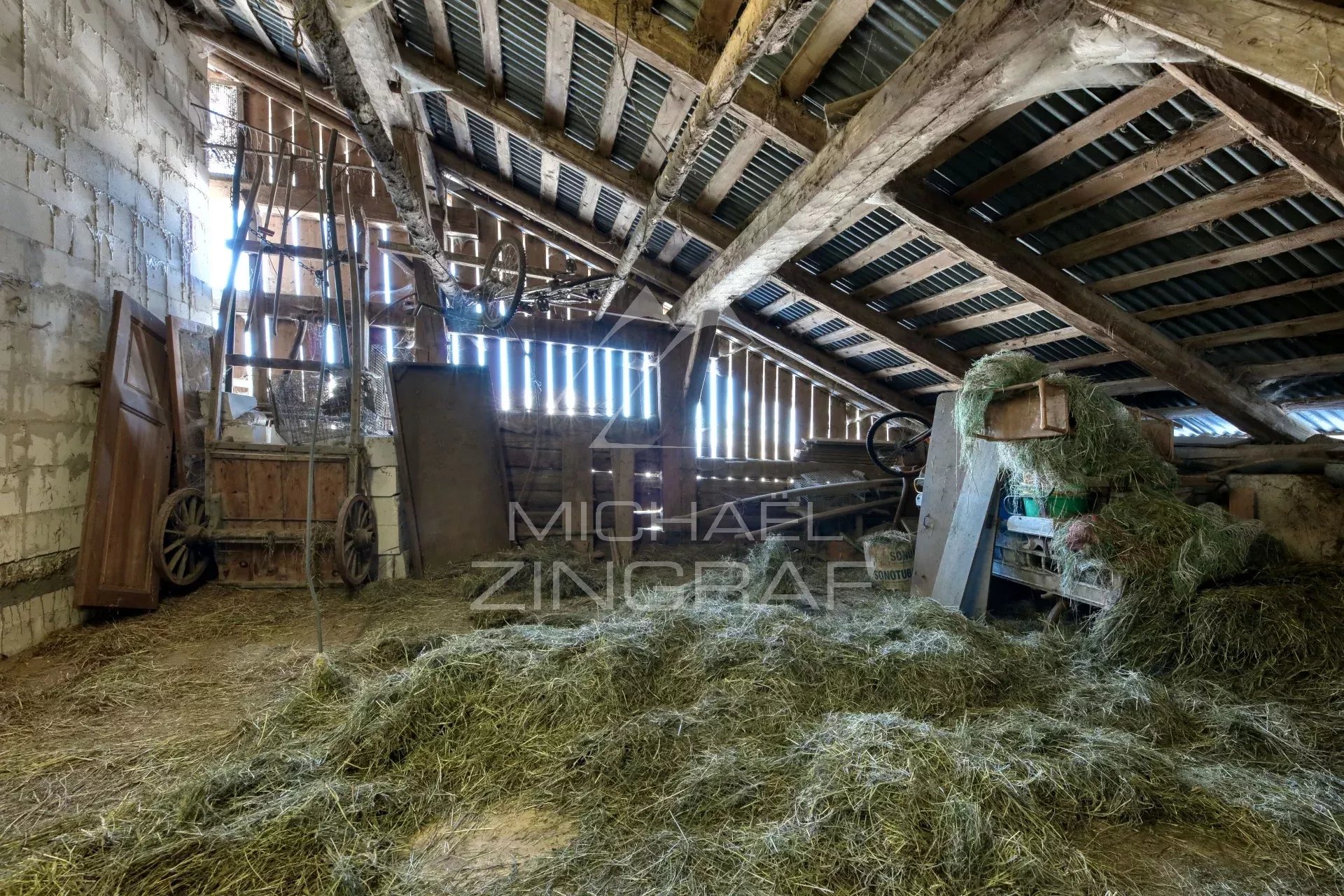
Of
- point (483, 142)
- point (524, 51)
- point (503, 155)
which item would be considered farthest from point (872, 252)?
point (483, 142)

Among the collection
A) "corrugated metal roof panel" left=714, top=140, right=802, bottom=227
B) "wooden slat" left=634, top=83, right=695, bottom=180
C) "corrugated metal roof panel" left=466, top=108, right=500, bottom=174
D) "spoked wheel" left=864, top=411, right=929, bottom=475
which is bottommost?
"spoked wheel" left=864, top=411, right=929, bottom=475

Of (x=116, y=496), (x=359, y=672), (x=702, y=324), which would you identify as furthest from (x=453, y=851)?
(x=702, y=324)

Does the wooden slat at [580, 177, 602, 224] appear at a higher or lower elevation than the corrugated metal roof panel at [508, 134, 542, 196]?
lower

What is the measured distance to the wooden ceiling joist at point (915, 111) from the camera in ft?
6.22

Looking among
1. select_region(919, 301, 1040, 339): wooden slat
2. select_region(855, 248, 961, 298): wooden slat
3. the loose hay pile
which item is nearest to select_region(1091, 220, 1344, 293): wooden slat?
select_region(919, 301, 1040, 339): wooden slat

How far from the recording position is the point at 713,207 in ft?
13.9

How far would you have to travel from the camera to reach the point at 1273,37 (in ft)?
4.61

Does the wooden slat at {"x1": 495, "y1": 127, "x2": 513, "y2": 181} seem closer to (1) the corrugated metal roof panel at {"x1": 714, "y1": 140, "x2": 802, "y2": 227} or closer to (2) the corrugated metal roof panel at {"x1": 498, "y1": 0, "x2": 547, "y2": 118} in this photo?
(2) the corrugated metal roof panel at {"x1": 498, "y1": 0, "x2": 547, "y2": 118}

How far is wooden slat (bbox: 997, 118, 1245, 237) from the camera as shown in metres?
2.35

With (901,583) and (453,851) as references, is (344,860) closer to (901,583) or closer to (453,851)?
(453,851)

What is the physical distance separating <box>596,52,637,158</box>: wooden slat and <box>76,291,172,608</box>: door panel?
306cm

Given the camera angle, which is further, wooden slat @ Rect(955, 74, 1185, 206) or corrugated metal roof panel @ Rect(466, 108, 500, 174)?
corrugated metal roof panel @ Rect(466, 108, 500, 174)

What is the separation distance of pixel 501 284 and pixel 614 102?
178 centimetres

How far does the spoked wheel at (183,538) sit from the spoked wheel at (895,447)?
5.07m
